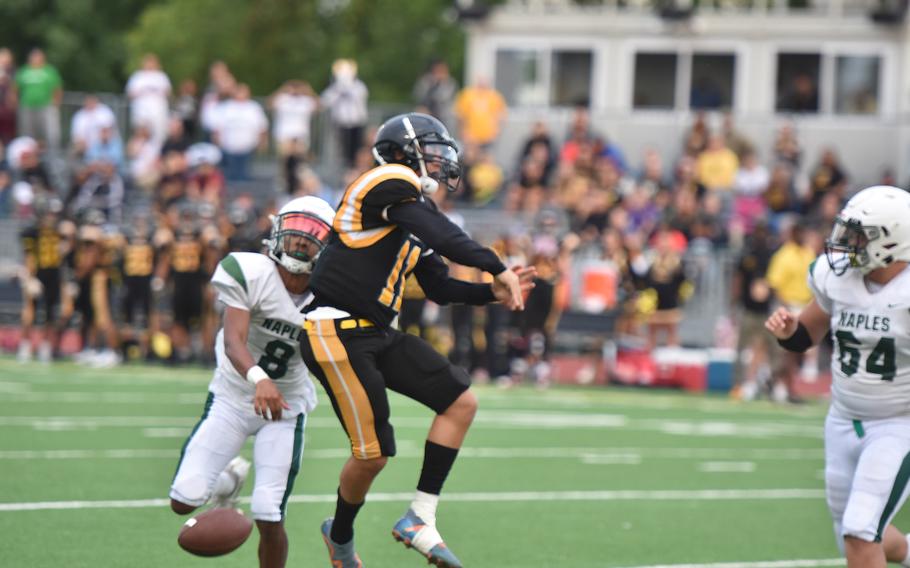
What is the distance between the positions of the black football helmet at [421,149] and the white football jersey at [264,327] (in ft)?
2.30

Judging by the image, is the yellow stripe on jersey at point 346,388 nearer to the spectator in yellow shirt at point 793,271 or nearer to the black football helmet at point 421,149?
the black football helmet at point 421,149

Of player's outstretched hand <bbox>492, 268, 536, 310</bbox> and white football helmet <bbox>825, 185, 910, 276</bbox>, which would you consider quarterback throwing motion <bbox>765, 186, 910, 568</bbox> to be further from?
player's outstretched hand <bbox>492, 268, 536, 310</bbox>

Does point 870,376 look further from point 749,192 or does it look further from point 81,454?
point 749,192

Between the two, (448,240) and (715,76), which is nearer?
(448,240)

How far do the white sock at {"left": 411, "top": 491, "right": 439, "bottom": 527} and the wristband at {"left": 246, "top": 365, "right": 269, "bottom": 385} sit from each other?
817 mm

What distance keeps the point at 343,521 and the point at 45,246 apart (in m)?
10.6

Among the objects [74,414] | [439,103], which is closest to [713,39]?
[439,103]

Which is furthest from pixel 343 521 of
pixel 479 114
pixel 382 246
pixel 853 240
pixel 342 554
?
pixel 479 114

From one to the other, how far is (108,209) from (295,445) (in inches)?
508

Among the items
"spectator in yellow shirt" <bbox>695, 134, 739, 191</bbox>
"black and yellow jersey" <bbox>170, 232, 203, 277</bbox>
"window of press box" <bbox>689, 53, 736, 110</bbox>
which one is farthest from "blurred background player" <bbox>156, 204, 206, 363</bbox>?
"window of press box" <bbox>689, 53, 736, 110</bbox>

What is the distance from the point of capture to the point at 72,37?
1556 inches

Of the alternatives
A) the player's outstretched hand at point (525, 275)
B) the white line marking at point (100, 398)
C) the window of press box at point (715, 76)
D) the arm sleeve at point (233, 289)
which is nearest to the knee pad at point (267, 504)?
the arm sleeve at point (233, 289)

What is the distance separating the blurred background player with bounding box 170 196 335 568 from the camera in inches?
248

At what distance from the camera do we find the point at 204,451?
6.43 meters
